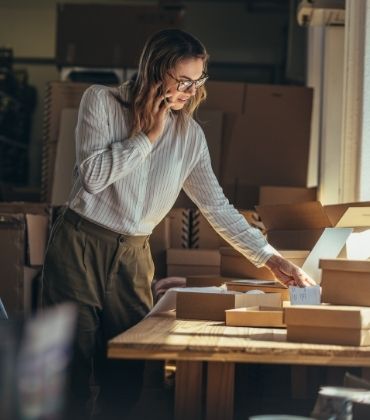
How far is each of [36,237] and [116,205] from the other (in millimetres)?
1671

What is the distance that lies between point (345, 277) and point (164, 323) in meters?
0.49

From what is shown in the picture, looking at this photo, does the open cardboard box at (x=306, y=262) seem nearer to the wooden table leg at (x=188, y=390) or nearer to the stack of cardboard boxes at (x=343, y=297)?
the stack of cardboard boxes at (x=343, y=297)

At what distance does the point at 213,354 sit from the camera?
181cm

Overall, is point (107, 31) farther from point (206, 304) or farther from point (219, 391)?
point (219, 391)

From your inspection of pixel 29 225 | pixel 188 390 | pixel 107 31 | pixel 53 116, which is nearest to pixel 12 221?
pixel 29 225

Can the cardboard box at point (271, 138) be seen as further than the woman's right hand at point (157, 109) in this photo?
Yes

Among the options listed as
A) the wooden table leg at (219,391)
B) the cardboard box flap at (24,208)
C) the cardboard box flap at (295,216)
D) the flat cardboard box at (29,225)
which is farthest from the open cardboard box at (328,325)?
the cardboard box flap at (24,208)

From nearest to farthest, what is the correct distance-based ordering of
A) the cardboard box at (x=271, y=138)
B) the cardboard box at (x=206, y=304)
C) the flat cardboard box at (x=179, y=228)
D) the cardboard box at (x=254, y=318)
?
the cardboard box at (x=254, y=318) → the cardboard box at (x=206, y=304) → the flat cardboard box at (x=179, y=228) → the cardboard box at (x=271, y=138)

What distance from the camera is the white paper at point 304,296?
7.43 feet

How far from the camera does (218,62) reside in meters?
8.17

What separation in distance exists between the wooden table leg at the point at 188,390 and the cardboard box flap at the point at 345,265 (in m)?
0.56

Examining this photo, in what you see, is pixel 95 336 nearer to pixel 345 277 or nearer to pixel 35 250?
pixel 345 277

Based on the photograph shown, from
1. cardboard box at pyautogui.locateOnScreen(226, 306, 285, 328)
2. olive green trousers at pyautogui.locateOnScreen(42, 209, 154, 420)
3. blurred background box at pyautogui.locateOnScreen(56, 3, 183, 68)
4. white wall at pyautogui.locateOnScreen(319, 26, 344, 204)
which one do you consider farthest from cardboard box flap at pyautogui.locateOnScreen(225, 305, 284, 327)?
blurred background box at pyautogui.locateOnScreen(56, 3, 183, 68)

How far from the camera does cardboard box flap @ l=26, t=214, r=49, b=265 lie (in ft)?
12.9
